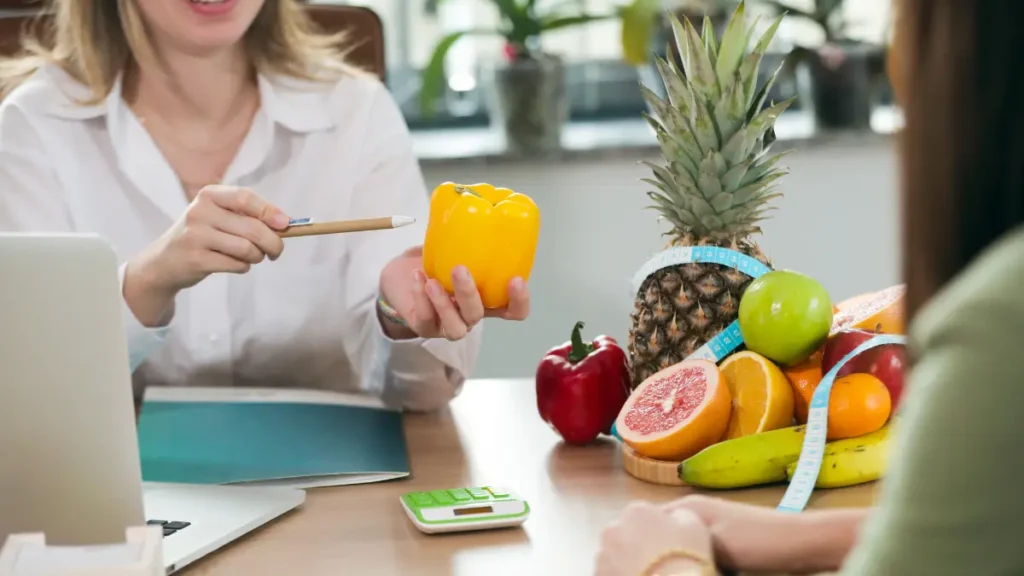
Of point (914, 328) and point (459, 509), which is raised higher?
point (914, 328)

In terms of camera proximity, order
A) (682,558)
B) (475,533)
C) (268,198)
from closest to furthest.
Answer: (682,558) → (475,533) → (268,198)

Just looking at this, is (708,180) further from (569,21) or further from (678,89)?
(569,21)

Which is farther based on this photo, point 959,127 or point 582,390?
point 582,390

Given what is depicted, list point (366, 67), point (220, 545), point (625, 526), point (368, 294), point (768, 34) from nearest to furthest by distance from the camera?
point (625, 526)
point (220, 545)
point (768, 34)
point (368, 294)
point (366, 67)

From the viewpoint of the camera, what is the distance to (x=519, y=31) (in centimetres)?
264

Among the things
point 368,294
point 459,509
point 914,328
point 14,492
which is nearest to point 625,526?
point 459,509

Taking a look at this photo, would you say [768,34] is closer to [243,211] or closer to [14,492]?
[243,211]

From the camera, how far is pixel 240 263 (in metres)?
1.31

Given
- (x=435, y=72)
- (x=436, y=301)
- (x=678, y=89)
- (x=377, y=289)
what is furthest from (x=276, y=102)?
(x=435, y=72)

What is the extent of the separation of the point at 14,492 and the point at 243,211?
436 millimetres

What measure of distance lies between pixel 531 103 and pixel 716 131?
1465 mm

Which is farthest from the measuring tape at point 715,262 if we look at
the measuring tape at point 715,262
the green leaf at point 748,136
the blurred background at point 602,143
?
the blurred background at point 602,143

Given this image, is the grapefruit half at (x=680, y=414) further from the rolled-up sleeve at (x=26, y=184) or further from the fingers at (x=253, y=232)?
the rolled-up sleeve at (x=26, y=184)

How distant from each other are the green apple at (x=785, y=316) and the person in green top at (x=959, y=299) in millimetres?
545
